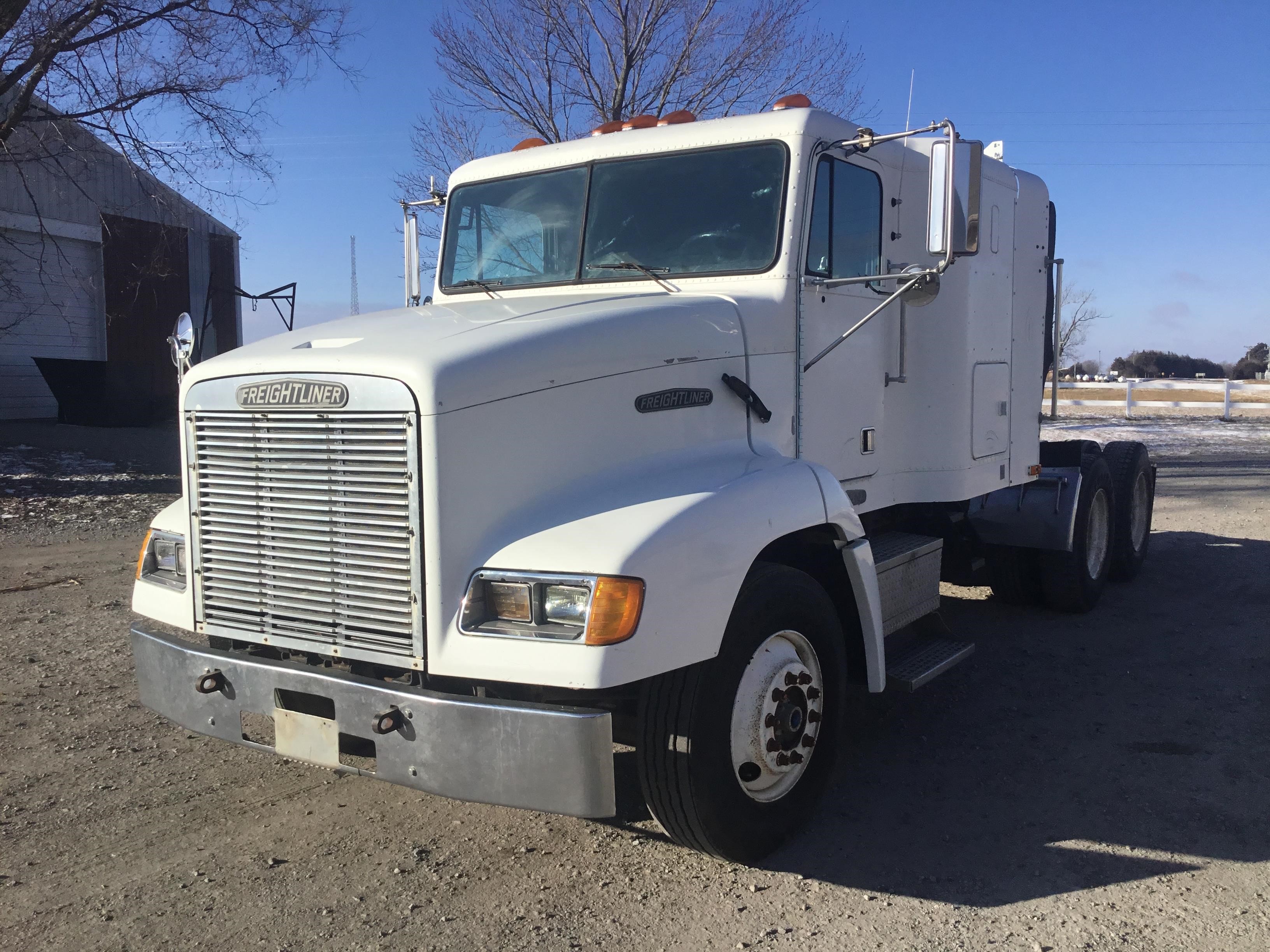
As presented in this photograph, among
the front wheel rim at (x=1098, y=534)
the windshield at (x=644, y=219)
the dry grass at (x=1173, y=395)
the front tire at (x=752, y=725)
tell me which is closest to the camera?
the front tire at (x=752, y=725)

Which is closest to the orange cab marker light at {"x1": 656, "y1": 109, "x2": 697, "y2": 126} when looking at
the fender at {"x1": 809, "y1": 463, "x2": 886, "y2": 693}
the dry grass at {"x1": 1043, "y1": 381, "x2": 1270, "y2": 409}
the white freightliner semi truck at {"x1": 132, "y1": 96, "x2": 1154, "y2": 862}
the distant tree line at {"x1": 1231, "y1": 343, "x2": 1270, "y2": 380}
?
the white freightliner semi truck at {"x1": 132, "y1": 96, "x2": 1154, "y2": 862}

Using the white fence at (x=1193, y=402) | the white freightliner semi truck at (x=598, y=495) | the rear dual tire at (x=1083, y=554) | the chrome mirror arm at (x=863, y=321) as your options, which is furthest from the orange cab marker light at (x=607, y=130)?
the white fence at (x=1193, y=402)

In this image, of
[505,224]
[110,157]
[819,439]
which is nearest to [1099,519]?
[819,439]

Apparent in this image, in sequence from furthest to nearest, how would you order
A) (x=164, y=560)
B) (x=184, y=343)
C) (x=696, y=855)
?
(x=184, y=343) → (x=164, y=560) → (x=696, y=855)

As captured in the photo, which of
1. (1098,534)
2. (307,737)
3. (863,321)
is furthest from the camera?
(1098,534)

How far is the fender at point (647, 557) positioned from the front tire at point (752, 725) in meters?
0.18

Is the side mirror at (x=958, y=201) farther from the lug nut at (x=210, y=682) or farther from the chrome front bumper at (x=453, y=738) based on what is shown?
the lug nut at (x=210, y=682)

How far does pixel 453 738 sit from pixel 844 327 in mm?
2628

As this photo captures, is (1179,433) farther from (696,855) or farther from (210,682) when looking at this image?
(210,682)

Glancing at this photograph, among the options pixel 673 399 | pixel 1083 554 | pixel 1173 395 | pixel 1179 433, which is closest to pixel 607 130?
pixel 673 399

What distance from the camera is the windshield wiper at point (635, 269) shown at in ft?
14.2

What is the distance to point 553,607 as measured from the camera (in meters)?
2.98

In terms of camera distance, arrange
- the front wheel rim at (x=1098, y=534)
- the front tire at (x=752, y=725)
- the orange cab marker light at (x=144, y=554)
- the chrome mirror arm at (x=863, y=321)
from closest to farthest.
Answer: the front tire at (x=752, y=725) → the orange cab marker light at (x=144, y=554) → the chrome mirror arm at (x=863, y=321) → the front wheel rim at (x=1098, y=534)

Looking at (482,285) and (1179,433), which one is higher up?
(482,285)
